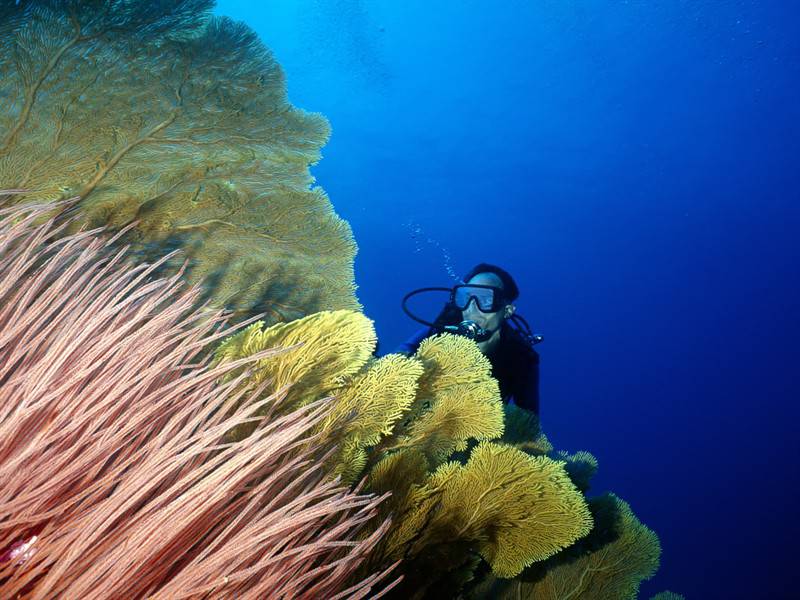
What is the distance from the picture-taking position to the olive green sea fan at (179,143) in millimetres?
2781

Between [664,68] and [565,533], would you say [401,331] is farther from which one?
[565,533]

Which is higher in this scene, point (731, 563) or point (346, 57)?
point (346, 57)

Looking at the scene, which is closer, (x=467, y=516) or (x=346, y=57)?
(x=467, y=516)

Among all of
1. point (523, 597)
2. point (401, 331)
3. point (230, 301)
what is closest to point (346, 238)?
point (230, 301)

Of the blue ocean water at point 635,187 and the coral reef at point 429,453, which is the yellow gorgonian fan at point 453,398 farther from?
the blue ocean water at point 635,187

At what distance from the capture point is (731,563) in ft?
159

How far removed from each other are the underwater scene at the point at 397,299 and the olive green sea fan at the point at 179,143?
0.02m

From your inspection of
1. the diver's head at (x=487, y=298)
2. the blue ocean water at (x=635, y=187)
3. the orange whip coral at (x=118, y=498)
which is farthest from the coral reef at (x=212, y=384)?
the blue ocean water at (x=635, y=187)

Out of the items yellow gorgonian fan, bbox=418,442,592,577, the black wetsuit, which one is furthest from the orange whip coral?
the black wetsuit

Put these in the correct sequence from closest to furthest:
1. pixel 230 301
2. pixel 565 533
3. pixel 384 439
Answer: pixel 565 533
pixel 384 439
pixel 230 301

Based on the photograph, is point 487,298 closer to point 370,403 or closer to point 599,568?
point 599,568

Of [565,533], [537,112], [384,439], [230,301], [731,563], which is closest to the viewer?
[565,533]

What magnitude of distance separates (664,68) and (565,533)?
205ft

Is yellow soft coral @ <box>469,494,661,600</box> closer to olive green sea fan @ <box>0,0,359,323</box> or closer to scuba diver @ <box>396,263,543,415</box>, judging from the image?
olive green sea fan @ <box>0,0,359,323</box>
